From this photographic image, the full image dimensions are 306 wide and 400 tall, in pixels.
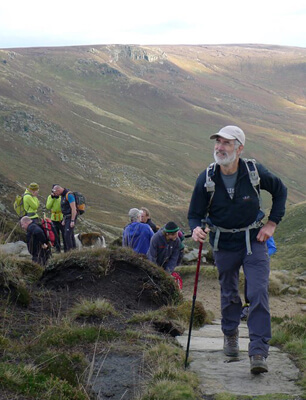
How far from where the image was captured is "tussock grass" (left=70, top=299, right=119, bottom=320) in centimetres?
746

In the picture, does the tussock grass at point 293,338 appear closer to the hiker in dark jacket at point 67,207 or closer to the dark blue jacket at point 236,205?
the dark blue jacket at point 236,205

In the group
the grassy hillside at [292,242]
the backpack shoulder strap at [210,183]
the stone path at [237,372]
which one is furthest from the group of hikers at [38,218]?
the grassy hillside at [292,242]

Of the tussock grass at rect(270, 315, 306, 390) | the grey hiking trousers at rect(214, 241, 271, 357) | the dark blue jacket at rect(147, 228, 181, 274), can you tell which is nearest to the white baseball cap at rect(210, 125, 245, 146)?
the grey hiking trousers at rect(214, 241, 271, 357)

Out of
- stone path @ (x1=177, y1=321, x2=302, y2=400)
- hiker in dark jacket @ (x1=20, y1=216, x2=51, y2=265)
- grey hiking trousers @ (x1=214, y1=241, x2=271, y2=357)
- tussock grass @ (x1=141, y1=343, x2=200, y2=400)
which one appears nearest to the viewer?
tussock grass @ (x1=141, y1=343, x2=200, y2=400)

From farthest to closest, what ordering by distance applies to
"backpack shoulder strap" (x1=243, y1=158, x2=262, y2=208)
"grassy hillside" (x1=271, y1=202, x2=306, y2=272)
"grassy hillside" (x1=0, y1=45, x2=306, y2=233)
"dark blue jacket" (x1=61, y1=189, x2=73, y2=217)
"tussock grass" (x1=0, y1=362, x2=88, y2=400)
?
"grassy hillside" (x1=0, y1=45, x2=306, y2=233)
"grassy hillside" (x1=271, y1=202, x2=306, y2=272)
"dark blue jacket" (x1=61, y1=189, x2=73, y2=217)
"backpack shoulder strap" (x1=243, y1=158, x2=262, y2=208)
"tussock grass" (x1=0, y1=362, x2=88, y2=400)

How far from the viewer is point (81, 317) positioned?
24.3ft

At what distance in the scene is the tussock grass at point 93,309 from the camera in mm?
7457

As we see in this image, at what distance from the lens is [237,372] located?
5.93 m

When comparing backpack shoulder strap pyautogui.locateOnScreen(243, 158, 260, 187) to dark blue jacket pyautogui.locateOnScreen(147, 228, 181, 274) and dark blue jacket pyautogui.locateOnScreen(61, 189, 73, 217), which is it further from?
dark blue jacket pyautogui.locateOnScreen(61, 189, 73, 217)

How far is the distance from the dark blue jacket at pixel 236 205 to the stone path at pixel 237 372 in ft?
4.14

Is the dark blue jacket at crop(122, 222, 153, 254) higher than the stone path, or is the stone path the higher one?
the stone path

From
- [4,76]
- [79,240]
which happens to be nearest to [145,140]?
[4,76]

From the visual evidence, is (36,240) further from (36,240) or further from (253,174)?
(253,174)

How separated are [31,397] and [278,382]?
96.2 inches
